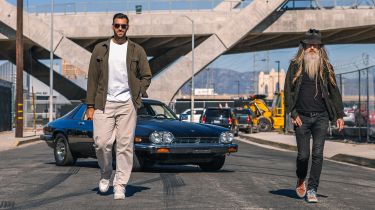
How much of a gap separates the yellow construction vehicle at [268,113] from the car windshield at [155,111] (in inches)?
1356

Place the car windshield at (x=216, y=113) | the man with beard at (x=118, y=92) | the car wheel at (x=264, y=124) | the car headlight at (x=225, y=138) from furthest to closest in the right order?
the car wheel at (x=264, y=124)
the car windshield at (x=216, y=113)
the car headlight at (x=225, y=138)
the man with beard at (x=118, y=92)

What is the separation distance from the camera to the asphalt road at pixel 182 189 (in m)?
→ 8.59

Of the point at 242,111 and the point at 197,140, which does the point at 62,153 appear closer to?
the point at 197,140

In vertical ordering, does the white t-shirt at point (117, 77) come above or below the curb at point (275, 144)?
above

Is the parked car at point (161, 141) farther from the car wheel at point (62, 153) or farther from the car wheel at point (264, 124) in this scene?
the car wheel at point (264, 124)

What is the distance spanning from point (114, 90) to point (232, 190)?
2303 mm

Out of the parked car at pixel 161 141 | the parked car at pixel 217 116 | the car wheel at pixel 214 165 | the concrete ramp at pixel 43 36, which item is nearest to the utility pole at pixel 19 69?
the parked car at pixel 217 116

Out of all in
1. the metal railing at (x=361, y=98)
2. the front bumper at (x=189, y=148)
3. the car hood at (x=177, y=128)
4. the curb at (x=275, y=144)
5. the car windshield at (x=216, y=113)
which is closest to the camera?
the front bumper at (x=189, y=148)

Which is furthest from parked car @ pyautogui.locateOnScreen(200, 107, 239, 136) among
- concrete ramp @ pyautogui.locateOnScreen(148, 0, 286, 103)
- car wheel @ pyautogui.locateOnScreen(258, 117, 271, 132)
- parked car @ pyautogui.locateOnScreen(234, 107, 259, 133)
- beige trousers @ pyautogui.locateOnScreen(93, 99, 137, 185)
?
beige trousers @ pyautogui.locateOnScreen(93, 99, 137, 185)

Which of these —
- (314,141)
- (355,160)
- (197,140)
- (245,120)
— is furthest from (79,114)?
(245,120)

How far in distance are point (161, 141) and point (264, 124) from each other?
3673 centimetres

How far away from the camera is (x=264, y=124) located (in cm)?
4909

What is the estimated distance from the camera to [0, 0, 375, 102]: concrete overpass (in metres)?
52.7

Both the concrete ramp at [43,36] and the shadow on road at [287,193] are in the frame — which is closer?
the shadow on road at [287,193]
